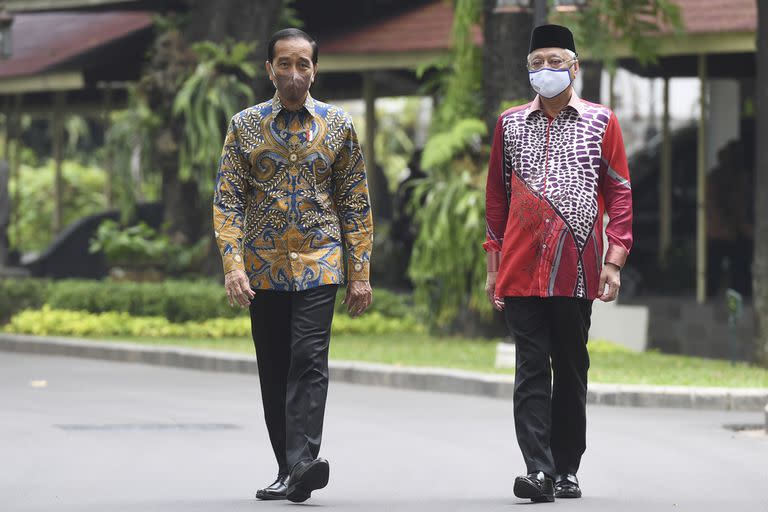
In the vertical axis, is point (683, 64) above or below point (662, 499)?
above

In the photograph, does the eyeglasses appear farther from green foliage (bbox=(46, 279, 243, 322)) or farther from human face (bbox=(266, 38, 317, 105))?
green foliage (bbox=(46, 279, 243, 322))

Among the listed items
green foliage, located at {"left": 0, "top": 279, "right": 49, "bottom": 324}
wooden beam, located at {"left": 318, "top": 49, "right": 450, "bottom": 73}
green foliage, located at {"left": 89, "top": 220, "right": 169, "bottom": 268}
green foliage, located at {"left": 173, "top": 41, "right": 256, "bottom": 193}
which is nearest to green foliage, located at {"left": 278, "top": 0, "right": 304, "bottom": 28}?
wooden beam, located at {"left": 318, "top": 49, "right": 450, "bottom": 73}

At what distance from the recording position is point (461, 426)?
12.0 m

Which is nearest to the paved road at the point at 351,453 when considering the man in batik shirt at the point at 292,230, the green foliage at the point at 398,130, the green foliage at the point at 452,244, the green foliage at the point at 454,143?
the man in batik shirt at the point at 292,230

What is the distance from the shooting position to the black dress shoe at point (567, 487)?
802cm

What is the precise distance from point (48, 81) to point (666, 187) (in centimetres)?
926

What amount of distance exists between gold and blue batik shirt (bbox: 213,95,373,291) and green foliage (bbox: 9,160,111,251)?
27.8m

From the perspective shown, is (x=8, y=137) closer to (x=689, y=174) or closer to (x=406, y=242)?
(x=406, y=242)

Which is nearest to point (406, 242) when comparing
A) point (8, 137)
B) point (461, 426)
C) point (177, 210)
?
point (177, 210)

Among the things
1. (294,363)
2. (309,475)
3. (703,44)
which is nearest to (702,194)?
(703,44)

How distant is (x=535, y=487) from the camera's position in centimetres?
770

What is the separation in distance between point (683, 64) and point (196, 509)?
16.4 meters

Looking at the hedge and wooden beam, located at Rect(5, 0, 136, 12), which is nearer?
the hedge

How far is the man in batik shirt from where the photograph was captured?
7648 mm
